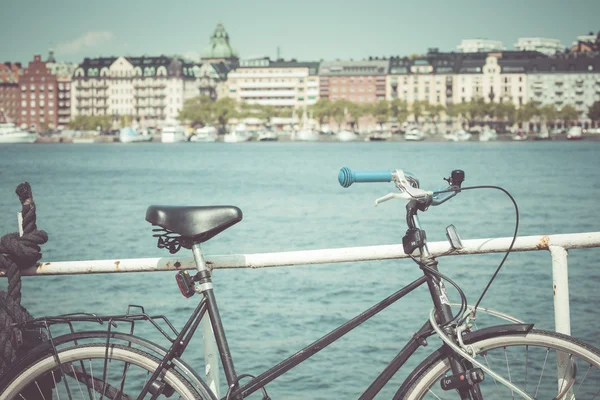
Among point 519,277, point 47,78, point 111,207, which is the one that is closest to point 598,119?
point 47,78

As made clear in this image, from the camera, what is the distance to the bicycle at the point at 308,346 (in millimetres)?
2707

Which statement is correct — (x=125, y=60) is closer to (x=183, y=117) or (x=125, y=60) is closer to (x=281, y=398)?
(x=183, y=117)

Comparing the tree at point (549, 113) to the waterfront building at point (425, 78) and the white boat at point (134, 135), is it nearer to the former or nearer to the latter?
the waterfront building at point (425, 78)

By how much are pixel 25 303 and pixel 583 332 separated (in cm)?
1176

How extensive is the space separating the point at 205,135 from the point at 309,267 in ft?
525

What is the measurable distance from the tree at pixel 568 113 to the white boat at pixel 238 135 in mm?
60746

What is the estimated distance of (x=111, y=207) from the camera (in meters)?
48.2

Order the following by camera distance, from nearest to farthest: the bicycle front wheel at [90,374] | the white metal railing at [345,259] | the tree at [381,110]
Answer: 1. the bicycle front wheel at [90,374]
2. the white metal railing at [345,259]
3. the tree at [381,110]

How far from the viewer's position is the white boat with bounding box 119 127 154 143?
6841 inches

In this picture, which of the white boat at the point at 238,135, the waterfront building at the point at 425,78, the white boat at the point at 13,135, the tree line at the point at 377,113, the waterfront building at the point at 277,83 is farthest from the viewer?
the waterfront building at the point at 277,83

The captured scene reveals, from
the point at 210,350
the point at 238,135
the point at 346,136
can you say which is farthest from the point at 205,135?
the point at 210,350

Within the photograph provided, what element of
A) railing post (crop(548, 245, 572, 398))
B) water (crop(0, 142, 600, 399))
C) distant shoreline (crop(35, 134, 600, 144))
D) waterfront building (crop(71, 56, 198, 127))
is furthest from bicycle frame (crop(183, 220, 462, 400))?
waterfront building (crop(71, 56, 198, 127))

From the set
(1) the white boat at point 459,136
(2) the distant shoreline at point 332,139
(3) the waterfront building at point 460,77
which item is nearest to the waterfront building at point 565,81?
(3) the waterfront building at point 460,77

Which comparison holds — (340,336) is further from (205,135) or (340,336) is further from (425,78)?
(205,135)
